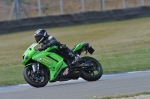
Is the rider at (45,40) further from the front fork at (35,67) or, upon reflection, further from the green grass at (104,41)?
the green grass at (104,41)

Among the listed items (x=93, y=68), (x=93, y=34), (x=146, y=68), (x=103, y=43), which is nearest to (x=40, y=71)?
(x=93, y=68)

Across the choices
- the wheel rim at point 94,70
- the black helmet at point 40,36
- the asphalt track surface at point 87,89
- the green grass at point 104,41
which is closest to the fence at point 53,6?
the green grass at point 104,41

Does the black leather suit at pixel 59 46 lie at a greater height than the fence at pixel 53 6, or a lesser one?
lesser

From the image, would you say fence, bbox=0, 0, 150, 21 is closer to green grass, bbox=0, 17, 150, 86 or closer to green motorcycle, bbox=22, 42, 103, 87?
green grass, bbox=0, 17, 150, 86

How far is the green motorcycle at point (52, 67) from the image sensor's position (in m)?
11.5

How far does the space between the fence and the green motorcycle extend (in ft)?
64.2

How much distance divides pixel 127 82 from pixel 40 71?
203 cm

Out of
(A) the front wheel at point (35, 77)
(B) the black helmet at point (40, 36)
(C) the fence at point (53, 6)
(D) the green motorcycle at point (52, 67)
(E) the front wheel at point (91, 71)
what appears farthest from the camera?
(C) the fence at point (53, 6)

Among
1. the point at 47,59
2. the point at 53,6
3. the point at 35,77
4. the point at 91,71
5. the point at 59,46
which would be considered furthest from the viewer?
the point at 53,6

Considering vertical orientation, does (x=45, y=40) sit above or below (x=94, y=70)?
above

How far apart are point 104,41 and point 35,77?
15.6 m

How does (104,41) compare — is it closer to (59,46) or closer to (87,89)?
(59,46)

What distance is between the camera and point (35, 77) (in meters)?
11.5

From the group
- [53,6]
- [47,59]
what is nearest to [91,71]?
[47,59]
